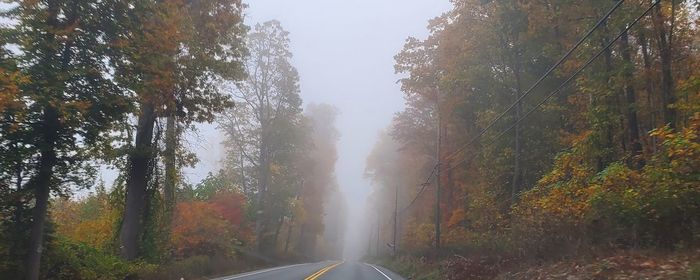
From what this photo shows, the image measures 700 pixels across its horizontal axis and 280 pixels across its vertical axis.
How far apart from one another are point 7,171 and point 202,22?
21.8ft

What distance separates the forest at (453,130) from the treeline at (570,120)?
0.24 ft

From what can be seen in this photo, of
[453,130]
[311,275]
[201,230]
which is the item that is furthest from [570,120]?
[201,230]

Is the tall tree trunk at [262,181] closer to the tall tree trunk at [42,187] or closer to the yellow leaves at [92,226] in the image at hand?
the yellow leaves at [92,226]

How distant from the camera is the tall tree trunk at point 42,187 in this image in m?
11.0

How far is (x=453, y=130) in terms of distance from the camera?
32.0m

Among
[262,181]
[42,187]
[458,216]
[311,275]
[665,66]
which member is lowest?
[311,275]

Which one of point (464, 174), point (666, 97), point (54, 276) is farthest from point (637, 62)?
point (54, 276)

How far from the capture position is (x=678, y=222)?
10570 mm

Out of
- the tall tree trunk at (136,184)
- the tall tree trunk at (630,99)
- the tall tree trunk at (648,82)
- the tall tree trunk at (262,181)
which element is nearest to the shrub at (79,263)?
the tall tree trunk at (136,184)

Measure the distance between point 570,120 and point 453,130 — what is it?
11548 millimetres

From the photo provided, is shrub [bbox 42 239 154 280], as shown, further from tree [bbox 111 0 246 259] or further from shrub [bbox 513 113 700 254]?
shrub [bbox 513 113 700 254]

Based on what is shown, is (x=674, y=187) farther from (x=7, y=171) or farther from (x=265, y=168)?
(x=265, y=168)

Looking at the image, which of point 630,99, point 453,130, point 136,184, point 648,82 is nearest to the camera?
point 630,99

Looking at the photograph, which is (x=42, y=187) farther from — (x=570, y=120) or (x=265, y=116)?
(x=265, y=116)
